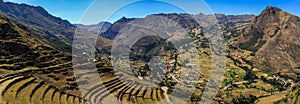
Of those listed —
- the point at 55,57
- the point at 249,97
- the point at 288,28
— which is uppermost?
the point at 288,28

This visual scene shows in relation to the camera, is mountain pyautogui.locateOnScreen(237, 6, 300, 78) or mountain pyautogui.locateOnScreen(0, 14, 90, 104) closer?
mountain pyautogui.locateOnScreen(0, 14, 90, 104)

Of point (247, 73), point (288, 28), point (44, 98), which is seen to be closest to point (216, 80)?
point (247, 73)

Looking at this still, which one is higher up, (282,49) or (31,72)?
(282,49)

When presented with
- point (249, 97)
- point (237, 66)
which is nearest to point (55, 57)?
point (249, 97)

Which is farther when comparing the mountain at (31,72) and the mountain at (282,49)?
the mountain at (282,49)

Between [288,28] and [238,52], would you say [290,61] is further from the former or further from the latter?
[288,28]

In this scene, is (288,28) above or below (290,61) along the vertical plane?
above

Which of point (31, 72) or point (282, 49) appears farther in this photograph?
point (282, 49)

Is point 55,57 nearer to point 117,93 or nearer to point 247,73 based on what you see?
point 117,93

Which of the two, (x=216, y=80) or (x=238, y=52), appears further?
(x=238, y=52)

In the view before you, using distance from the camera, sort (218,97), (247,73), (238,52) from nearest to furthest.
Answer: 1. (218,97)
2. (247,73)
3. (238,52)

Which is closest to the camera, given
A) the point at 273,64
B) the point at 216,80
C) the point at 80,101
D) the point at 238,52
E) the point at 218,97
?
the point at 80,101
